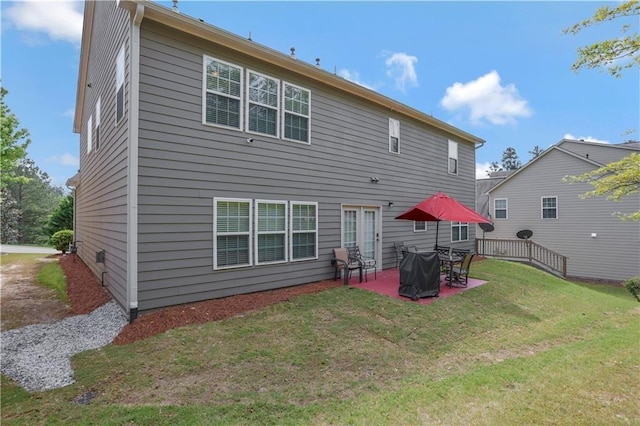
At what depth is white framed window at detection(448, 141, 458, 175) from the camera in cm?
1356

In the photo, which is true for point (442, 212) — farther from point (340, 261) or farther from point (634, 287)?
point (634, 287)

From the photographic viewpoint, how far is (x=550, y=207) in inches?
658

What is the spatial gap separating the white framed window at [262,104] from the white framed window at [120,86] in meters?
2.45

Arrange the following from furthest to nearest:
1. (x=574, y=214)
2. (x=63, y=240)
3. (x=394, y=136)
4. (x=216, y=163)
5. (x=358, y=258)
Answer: (x=574, y=214)
(x=63, y=240)
(x=394, y=136)
(x=358, y=258)
(x=216, y=163)

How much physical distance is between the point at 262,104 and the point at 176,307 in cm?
472

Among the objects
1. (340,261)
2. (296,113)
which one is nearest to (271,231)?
(340,261)

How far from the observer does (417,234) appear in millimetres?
11617

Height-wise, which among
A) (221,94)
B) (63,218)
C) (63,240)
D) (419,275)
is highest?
(221,94)

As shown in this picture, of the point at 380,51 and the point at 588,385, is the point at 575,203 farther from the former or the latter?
the point at 588,385

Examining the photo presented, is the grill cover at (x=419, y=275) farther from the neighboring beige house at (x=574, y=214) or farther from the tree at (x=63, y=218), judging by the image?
the tree at (x=63, y=218)

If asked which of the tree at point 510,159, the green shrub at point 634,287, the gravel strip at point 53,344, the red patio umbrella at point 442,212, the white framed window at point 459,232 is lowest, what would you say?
the green shrub at point 634,287

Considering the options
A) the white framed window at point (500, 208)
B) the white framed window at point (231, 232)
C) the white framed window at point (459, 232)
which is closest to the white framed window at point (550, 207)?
the white framed window at point (500, 208)

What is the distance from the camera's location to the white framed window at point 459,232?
13.6 meters

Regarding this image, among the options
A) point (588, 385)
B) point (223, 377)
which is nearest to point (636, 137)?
point (588, 385)
